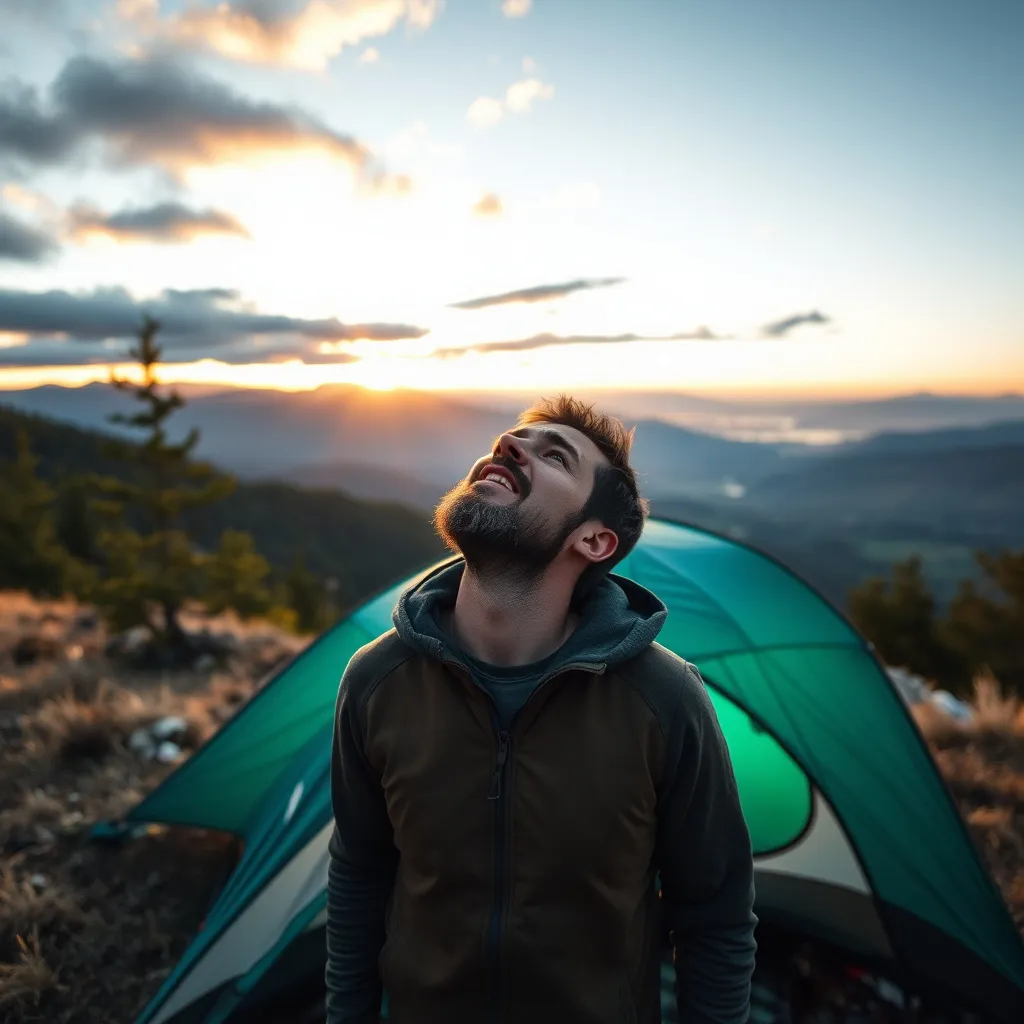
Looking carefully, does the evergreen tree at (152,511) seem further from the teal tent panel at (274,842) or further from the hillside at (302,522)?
the hillside at (302,522)

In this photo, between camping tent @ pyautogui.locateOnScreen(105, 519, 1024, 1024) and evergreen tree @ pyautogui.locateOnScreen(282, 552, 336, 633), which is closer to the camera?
camping tent @ pyautogui.locateOnScreen(105, 519, 1024, 1024)

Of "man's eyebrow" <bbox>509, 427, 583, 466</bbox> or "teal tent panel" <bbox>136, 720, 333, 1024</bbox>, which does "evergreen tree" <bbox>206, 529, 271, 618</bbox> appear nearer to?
"teal tent panel" <bbox>136, 720, 333, 1024</bbox>

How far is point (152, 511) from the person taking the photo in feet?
34.1

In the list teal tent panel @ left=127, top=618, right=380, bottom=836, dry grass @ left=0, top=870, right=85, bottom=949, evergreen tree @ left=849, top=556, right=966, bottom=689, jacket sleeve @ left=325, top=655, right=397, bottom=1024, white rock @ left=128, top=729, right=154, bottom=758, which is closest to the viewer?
jacket sleeve @ left=325, top=655, right=397, bottom=1024

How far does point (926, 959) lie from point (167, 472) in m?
11.0

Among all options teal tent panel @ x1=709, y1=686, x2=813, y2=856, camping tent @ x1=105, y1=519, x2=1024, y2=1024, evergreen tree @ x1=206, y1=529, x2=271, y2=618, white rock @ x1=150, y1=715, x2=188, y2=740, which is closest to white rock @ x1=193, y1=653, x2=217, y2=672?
white rock @ x1=150, y1=715, x2=188, y2=740

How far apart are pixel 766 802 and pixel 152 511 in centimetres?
966

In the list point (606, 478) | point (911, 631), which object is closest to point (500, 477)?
point (606, 478)

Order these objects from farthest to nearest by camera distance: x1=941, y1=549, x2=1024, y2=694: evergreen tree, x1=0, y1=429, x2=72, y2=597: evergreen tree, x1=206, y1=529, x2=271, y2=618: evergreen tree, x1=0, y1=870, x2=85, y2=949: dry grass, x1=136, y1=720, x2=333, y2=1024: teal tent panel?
x1=0, y1=429, x2=72, y2=597: evergreen tree → x1=206, y1=529, x2=271, y2=618: evergreen tree → x1=941, y1=549, x2=1024, y2=694: evergreen tree → x1=0, y1=870, x2=85, y2=949: dry grass → x1=136, y1=720, x2=333, y2=1024: teal tent panel

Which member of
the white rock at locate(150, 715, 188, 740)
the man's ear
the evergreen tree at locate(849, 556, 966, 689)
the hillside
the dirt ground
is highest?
the man's ear

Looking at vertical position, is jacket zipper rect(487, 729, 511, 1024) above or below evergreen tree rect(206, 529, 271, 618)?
above

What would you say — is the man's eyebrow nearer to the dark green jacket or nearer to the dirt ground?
the dark green jacket

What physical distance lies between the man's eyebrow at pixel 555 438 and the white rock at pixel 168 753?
18.0 ft

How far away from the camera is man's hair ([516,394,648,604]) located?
2.06 meters
